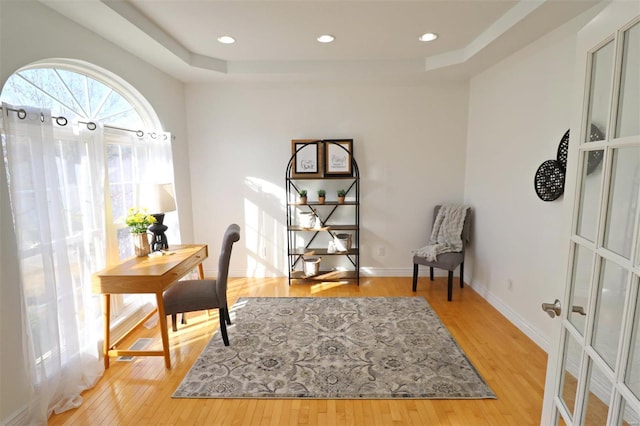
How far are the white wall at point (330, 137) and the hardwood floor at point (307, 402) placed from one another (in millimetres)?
1581

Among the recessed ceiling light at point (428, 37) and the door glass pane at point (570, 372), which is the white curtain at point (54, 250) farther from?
the recessed ceiling light at point (428, 37)

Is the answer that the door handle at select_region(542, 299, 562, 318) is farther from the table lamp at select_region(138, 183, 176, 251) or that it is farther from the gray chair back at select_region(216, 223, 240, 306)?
the table lamp at select_region(138, 183, 176, 251)

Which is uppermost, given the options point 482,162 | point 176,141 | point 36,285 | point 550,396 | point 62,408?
point 176,141

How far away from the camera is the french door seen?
35.1 inches

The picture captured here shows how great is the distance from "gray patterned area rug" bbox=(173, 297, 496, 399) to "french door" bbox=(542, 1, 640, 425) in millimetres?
1084

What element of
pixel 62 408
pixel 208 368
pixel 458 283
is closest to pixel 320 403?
pixel 208 368

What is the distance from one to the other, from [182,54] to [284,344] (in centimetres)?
286

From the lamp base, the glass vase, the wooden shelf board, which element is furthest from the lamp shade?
the wooden shelf board

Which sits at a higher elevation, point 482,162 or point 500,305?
point 482,162

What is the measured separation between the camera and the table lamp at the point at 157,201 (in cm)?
280

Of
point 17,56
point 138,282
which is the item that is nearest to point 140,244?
point 138,282

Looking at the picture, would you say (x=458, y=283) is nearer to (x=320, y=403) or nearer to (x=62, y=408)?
(x=320, y=403)

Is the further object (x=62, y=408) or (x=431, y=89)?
(x=431, y=89)

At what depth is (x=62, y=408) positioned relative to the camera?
6.57 feet
